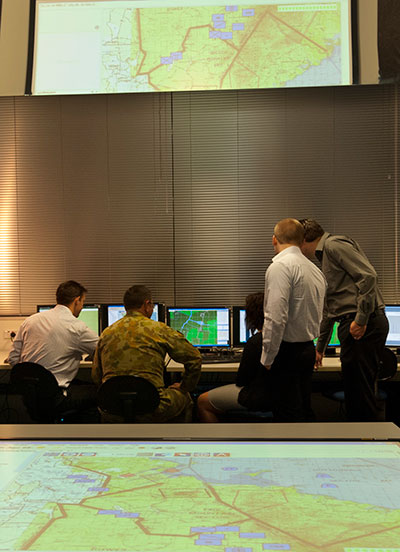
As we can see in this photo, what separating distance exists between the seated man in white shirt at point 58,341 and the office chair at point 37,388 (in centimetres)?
21

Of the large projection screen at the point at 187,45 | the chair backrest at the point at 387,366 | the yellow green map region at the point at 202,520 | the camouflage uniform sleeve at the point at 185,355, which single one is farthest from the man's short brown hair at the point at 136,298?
the yellow green map region at the point at 202,520

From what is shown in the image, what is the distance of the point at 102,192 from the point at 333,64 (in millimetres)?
3064

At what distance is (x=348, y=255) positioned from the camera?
10.8 ft

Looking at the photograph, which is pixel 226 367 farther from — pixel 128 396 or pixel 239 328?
pixel 128 396

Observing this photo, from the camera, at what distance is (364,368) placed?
3264mm

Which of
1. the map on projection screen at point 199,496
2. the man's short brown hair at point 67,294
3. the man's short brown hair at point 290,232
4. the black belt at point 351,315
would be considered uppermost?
the man's short brown hair at point 290,232

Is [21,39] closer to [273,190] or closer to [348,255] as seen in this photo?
[348,255]

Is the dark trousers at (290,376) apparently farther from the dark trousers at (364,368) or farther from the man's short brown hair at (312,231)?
the man's short brown hair at (312,231)

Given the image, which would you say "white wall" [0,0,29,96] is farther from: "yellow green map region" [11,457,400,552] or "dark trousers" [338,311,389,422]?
"dark trousers" [338,311,389,422]

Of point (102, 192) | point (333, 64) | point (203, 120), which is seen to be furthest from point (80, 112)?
point (333, 64)

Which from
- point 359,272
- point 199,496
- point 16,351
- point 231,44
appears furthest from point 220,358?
point 199,496

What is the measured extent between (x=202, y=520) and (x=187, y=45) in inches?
67.8

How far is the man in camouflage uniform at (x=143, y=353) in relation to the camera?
2.83 meters

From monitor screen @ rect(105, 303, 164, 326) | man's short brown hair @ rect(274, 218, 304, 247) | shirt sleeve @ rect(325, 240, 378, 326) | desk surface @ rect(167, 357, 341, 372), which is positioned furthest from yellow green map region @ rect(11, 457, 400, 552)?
monitor screen @ rect(105, 303, 164, 326)
